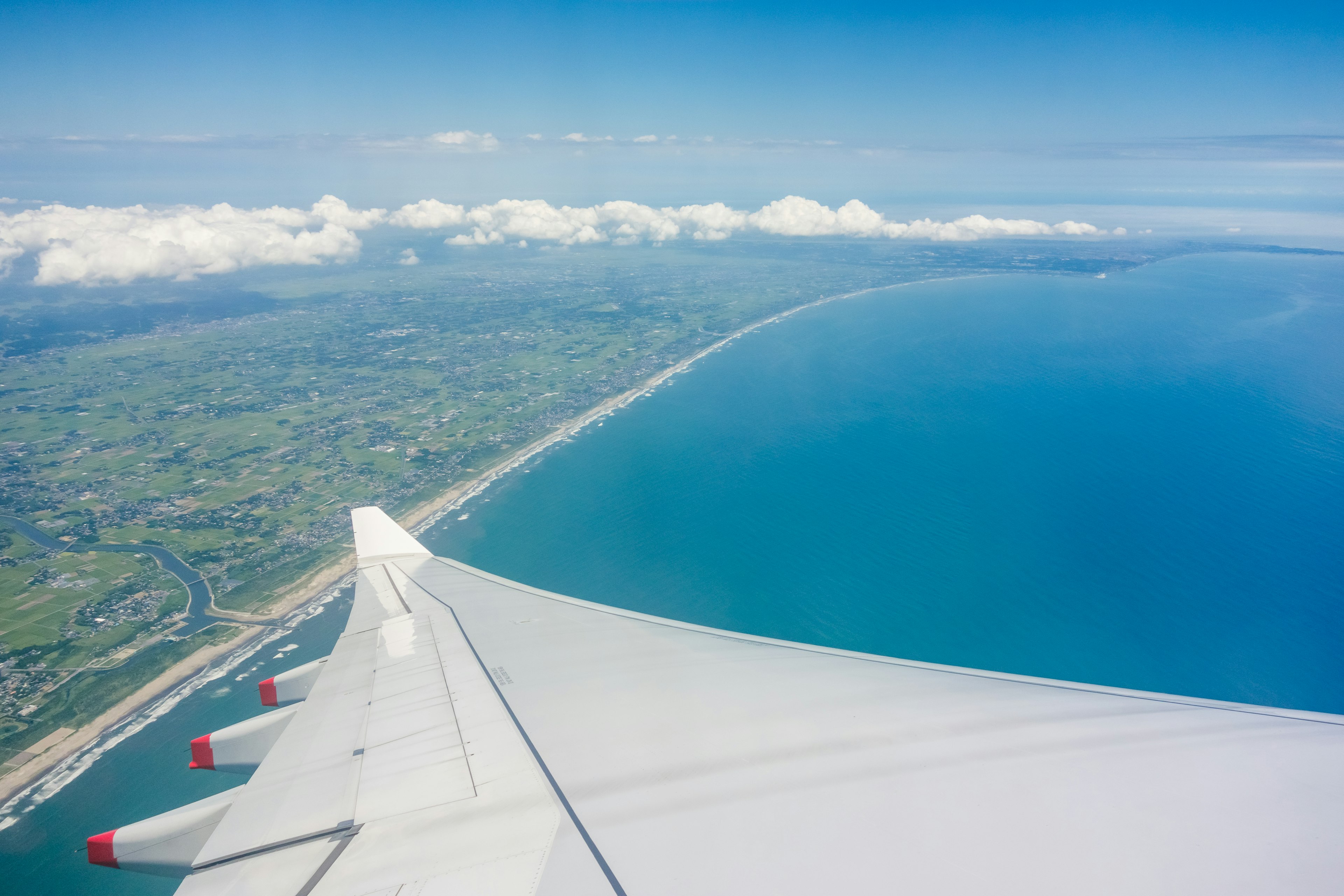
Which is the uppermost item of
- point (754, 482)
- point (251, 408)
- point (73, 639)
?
point (251, 408)

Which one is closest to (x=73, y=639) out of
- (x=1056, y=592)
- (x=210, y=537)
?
(x=210, y=537)

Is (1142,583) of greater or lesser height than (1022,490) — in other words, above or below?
below

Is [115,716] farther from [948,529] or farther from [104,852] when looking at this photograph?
[948,529]

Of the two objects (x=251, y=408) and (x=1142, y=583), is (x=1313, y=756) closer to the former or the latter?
(x=1142, y=583)

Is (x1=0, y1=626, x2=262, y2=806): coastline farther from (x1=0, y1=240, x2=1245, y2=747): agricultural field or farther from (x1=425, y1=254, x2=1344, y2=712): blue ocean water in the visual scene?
(x1=425, y1=254, x2=1344, y2=712): blue ocean water

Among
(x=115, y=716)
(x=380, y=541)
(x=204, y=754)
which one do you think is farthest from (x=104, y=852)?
(x=115, y=716)

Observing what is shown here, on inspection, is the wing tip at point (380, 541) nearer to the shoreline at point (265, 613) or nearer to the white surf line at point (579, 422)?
the shoreline at point (265, 613)
